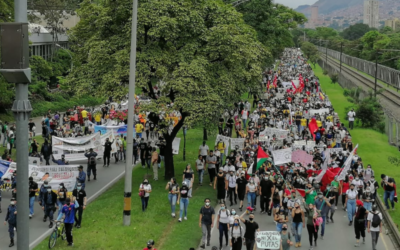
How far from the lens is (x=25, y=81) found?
23.5 feet

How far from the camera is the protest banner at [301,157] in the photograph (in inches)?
887

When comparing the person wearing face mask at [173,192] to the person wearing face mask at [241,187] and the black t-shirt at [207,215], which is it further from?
the person wearing face mask at [241,187]

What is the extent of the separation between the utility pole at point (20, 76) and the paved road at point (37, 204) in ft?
28.7

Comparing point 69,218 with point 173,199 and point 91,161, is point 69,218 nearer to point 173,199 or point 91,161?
point 173,199

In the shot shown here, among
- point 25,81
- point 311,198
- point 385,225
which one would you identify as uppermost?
point 25,81

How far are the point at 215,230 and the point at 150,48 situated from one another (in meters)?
8.01

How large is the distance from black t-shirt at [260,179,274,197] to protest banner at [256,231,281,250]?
16.6ft

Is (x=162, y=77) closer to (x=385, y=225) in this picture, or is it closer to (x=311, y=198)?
(x=311, y=198)

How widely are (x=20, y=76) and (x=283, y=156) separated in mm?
16477

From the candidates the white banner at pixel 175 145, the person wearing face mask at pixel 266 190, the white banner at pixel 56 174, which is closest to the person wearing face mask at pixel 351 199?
the person wearing face mask at pixel 266 190

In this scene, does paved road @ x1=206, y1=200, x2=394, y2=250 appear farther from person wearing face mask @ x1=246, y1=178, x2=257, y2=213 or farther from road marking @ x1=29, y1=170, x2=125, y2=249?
road marking @ x1=29, y1=170, x2=125, y2=249

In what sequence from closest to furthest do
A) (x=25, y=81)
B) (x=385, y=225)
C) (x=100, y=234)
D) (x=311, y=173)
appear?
(x=25, y=81) → (x=100, y=234) → (x=385, y=225) → (x=311, y=173)

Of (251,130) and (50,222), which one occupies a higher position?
(251,130)

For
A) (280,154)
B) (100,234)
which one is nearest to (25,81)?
(100,234)
